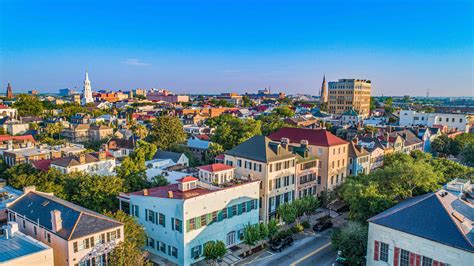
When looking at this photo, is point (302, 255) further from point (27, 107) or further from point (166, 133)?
point (27, 107)

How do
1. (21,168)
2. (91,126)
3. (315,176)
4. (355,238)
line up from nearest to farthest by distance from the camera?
(355,238), (21,168), (315,176), (91,126)

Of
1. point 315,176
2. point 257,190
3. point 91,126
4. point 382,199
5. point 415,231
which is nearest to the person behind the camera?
point 415,231

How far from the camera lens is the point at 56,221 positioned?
27.3m

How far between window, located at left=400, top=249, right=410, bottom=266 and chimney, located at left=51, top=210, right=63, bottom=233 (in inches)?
1104

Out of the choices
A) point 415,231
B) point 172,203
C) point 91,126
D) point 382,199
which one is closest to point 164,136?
point 91,126

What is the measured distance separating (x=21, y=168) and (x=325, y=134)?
45043mm

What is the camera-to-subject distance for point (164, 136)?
80.2 metres

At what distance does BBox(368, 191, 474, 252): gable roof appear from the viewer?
2448 centimetres

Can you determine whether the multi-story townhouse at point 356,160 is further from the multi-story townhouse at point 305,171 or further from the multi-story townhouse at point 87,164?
the multi-story townhouse at point 87,164

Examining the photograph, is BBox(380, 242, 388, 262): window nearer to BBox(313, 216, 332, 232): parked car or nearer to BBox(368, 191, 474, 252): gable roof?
BBox(368, 191, 474, 252): gable roof

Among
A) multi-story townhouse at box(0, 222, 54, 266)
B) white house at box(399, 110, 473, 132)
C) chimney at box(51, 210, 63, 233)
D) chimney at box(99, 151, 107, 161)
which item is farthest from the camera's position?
white house at box(399, 110, 473, 132)

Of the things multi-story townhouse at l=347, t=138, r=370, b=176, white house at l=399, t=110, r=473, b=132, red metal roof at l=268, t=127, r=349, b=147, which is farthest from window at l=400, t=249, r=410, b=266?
white house at l=399, t=110, r=473, b=132

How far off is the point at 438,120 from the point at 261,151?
9134cm

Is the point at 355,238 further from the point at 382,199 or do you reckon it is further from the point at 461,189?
the point at 461,189
